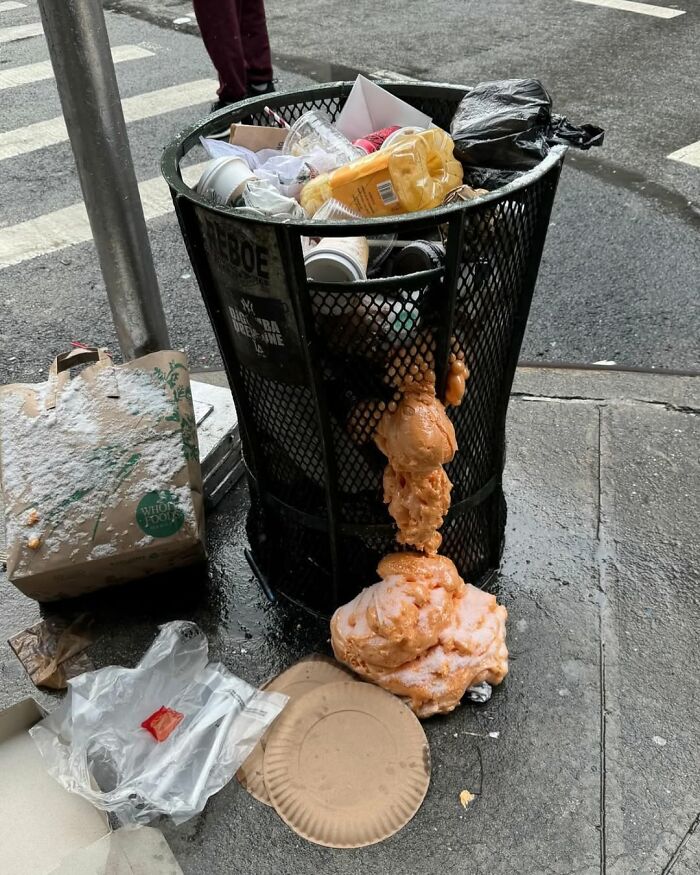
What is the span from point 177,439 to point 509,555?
963 millimetres

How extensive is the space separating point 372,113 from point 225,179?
0.48 m

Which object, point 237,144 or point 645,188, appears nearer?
point 237,144

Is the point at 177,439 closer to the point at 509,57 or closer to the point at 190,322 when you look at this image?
the point at 190,322

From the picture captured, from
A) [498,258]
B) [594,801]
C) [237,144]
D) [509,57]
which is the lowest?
[594,801]

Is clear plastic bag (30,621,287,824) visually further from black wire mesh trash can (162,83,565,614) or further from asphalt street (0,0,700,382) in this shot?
asphalt street (0,0,700,382)

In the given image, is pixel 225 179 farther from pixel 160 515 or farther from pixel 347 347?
pixel 160 515

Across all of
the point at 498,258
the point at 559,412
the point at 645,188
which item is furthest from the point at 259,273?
the point at 645,188

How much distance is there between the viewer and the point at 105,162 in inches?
80.0

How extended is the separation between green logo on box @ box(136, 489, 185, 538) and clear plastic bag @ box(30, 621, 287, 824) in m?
0.28

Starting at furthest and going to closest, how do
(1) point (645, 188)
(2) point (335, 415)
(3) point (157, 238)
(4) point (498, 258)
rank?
(1) point (645, 188) → (3) point (157, 238) → (2) point (335, 415) → (4) point (498, 258)

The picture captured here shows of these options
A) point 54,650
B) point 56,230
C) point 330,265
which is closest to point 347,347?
point 330,265

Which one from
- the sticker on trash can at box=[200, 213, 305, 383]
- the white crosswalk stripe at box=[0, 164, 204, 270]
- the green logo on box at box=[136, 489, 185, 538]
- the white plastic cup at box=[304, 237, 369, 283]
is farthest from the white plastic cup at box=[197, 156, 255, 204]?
the white crosswalk stripe at box=[0, 164, 204, 270]

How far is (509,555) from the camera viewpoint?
7.34 ft

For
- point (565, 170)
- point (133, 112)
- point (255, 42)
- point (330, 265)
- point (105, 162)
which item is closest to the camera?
point (330, 265)
